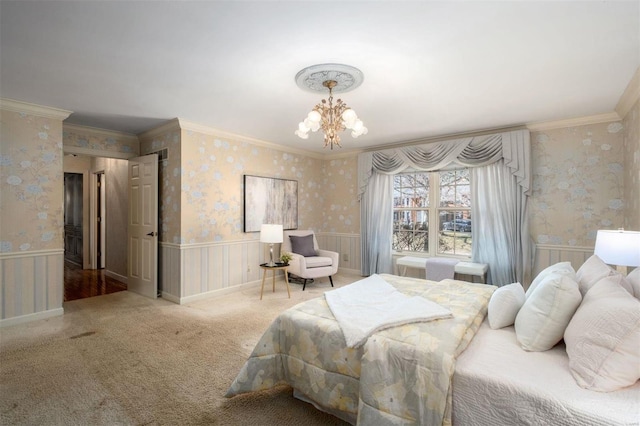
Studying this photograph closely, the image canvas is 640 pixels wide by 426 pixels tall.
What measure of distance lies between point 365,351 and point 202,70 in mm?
2431

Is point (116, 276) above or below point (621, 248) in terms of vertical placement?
below

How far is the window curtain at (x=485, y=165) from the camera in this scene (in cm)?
406

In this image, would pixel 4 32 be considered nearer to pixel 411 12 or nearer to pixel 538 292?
pixel 411 12

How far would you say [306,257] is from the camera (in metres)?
5.04

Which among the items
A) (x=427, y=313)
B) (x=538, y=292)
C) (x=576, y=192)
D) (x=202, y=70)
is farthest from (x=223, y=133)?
(x=576, y=192)

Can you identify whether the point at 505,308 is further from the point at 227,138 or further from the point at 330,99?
the point at 227,138

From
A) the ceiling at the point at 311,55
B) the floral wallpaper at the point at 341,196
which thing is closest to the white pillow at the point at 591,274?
the ceiling at the point at 311,55

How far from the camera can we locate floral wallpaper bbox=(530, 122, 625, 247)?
12.0 ft

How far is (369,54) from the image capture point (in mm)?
2258

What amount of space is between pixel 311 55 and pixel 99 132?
3.64 metres

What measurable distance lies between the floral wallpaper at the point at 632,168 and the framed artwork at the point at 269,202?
439cm

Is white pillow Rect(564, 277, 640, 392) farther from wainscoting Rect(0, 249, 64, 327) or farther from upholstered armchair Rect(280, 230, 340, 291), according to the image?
wainscoting Rect(0, 249, 64, 327)

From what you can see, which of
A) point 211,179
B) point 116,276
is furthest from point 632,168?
point 116,276

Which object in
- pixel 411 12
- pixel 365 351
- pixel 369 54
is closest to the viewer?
pixel 365 351
